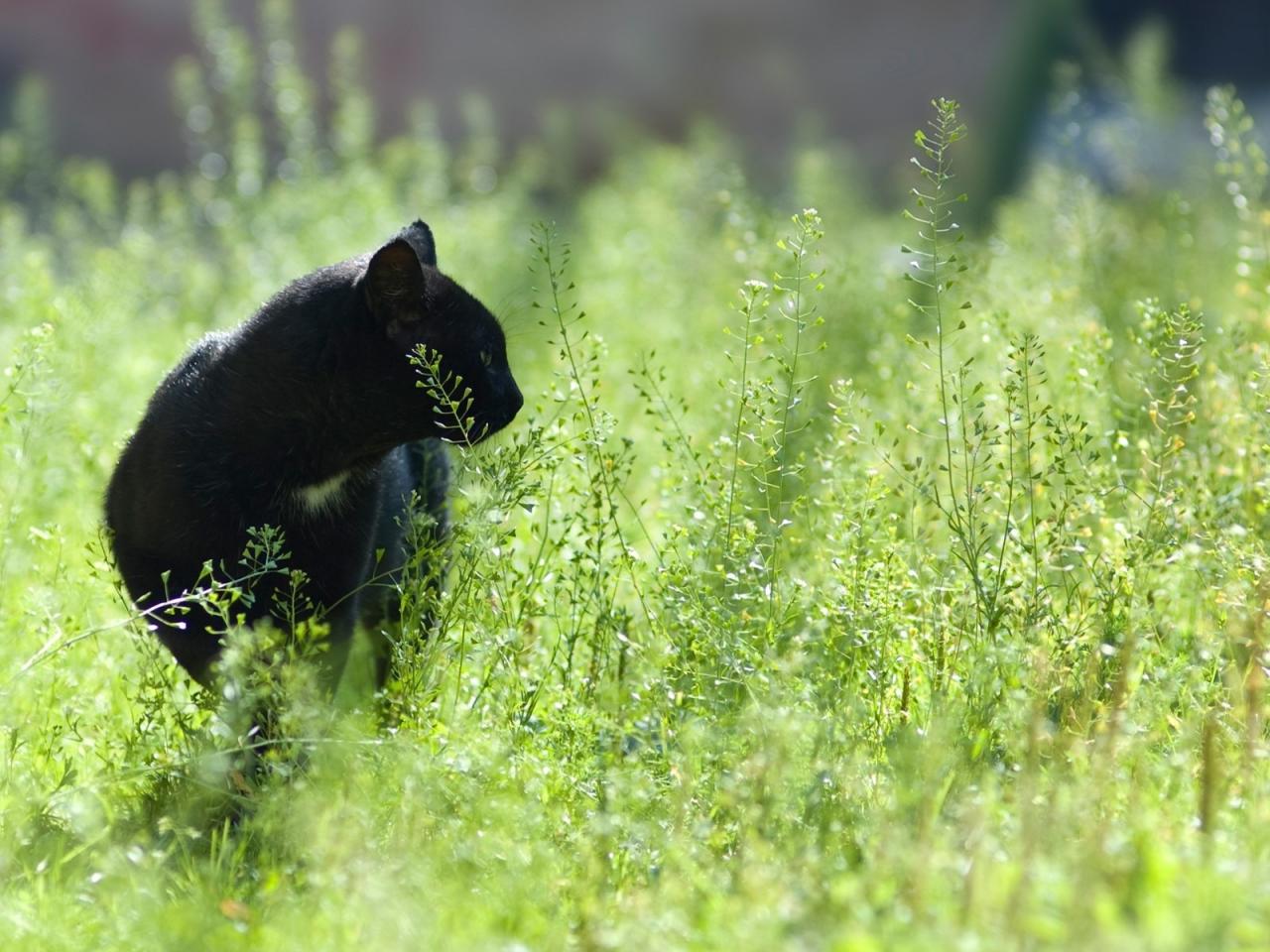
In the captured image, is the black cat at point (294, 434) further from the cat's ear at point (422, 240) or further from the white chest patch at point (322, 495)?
the cat's ear at point (422, 240)

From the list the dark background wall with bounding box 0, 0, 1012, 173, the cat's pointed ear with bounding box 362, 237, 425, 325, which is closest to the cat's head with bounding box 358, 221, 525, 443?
the cat's pointed ear with bounding box 362, 237, 425, 325

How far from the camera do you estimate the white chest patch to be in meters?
2.72

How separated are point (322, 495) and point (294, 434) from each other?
130 millimetres

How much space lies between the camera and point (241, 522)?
8.61 feet

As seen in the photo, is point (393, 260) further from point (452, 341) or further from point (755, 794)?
point (755, 794)

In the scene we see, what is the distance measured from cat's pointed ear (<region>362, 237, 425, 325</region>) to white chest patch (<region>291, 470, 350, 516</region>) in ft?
1.08

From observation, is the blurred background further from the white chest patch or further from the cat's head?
the white chest patch

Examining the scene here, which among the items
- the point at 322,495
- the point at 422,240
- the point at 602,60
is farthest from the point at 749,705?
the point at 602,60

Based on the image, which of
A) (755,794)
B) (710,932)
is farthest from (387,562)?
(710,932)

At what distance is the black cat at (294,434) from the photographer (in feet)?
8.62

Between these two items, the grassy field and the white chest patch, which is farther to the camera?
the white chest patch

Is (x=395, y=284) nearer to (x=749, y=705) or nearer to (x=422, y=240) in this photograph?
(x=422, y=240)

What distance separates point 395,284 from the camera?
2680mm

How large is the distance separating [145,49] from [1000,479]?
8843 millimetres
